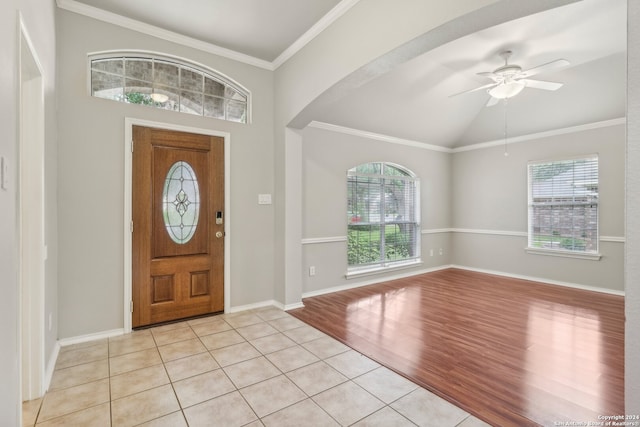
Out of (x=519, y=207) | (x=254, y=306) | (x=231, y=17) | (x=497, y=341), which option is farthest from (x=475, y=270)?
(x=231, y=17)

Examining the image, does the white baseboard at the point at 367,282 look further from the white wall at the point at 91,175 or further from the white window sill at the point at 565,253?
the white wall at the point at 91,175

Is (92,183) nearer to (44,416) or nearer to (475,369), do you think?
(44,416)

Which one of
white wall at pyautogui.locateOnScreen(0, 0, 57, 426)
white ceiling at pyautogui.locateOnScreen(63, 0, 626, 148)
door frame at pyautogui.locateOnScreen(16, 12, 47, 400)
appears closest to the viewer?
white wall at pyautogui.locateOnScreen(0, 0, 57, 426)

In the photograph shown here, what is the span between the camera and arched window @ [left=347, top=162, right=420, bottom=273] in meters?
5.23

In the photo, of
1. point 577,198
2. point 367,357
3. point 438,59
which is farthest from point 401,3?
point 577,198

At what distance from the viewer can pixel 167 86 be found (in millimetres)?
3398

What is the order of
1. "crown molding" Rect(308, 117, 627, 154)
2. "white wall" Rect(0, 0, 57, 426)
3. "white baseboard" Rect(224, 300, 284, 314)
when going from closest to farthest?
"white wall" Rect(0, 0, 57, 426), "white baseboard" Rect(224, 300, 284, 314), "crown molding" Rect(308, 117, 627, 154)

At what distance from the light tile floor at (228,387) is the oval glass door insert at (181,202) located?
110 centimetres

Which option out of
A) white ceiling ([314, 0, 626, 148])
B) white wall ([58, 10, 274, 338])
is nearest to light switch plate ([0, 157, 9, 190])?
white wall ([58, 10, 274, 338])

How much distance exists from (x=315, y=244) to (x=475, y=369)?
2.70 m

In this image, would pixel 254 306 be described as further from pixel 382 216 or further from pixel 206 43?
pixel 206 43

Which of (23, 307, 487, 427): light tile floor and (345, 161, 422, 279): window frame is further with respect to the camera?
(345, 161, 422, 279): window frame

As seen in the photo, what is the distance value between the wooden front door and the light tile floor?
43 cm

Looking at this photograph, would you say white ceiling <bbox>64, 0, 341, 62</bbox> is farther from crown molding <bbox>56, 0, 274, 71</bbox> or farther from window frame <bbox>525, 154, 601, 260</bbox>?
window frame <bbox>525, 154, 601, 260</bbox>
